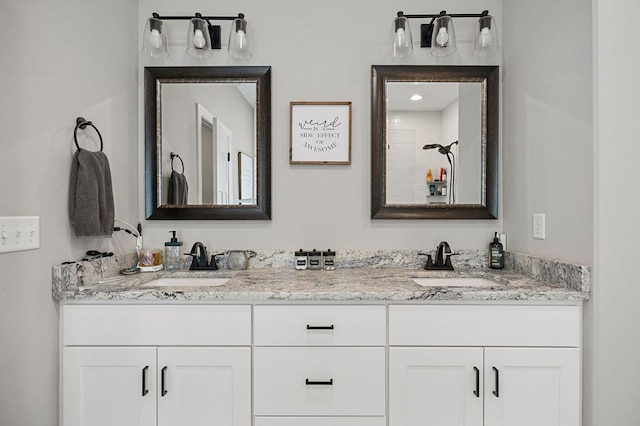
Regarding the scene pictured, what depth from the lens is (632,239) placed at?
1.30m

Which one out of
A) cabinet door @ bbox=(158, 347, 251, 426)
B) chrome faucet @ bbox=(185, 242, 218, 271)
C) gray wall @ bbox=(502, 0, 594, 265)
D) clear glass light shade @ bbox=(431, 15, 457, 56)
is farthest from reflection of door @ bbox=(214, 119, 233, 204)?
gray wall @ bbox=(502, 0, 594, 265)

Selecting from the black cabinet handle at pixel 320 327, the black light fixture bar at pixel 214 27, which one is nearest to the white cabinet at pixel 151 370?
the black cabinet handle at pixel 320 327

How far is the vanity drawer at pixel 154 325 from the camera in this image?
1.41 metres

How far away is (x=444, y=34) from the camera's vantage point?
1.83 meters

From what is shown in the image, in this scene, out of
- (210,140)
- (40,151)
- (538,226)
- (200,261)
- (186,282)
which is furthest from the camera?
(210,140)

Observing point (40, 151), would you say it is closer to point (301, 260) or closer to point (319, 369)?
point (301, 260)

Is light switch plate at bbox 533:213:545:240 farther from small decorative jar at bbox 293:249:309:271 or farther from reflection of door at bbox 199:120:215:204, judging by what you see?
reflection of door at bbox 199:120:215:204

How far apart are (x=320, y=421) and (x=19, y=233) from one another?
51.1 inches

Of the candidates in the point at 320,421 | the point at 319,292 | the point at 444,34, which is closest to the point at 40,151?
the point at 319,292

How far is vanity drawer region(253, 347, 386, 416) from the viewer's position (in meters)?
1.40

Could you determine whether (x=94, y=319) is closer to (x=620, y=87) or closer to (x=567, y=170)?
(x=567, y=170)

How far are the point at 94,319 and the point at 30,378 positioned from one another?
263 millimetres

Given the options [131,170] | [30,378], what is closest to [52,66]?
[131,170]

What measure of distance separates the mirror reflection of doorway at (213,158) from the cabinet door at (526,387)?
4.95 ft
